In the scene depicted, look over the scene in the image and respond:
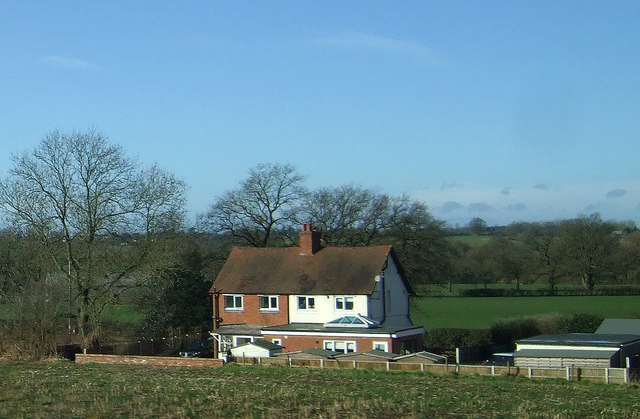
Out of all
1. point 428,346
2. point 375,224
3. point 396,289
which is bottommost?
point 428,346

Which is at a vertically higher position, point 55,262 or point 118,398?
point 55,262

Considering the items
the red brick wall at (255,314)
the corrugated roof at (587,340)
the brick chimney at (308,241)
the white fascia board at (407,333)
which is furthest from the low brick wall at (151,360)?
the corrugated roof at (587,340)

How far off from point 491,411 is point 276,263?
28246 millimetres

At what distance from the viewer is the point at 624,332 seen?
46.0 meters

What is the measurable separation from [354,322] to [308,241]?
25.5 feet

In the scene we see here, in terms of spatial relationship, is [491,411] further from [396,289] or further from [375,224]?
[375,224]

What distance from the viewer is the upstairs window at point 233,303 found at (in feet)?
157

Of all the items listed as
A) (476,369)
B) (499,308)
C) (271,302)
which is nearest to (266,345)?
(271,302)

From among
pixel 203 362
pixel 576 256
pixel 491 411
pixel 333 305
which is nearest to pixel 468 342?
pixel 333 305

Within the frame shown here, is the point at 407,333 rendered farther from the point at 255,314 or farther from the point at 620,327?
the point at 620,327

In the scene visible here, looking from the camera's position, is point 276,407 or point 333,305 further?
point 333,305

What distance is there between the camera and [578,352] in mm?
36062

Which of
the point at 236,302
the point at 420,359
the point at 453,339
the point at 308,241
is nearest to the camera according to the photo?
the point at 420,359

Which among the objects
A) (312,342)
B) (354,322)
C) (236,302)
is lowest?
(312,342)
